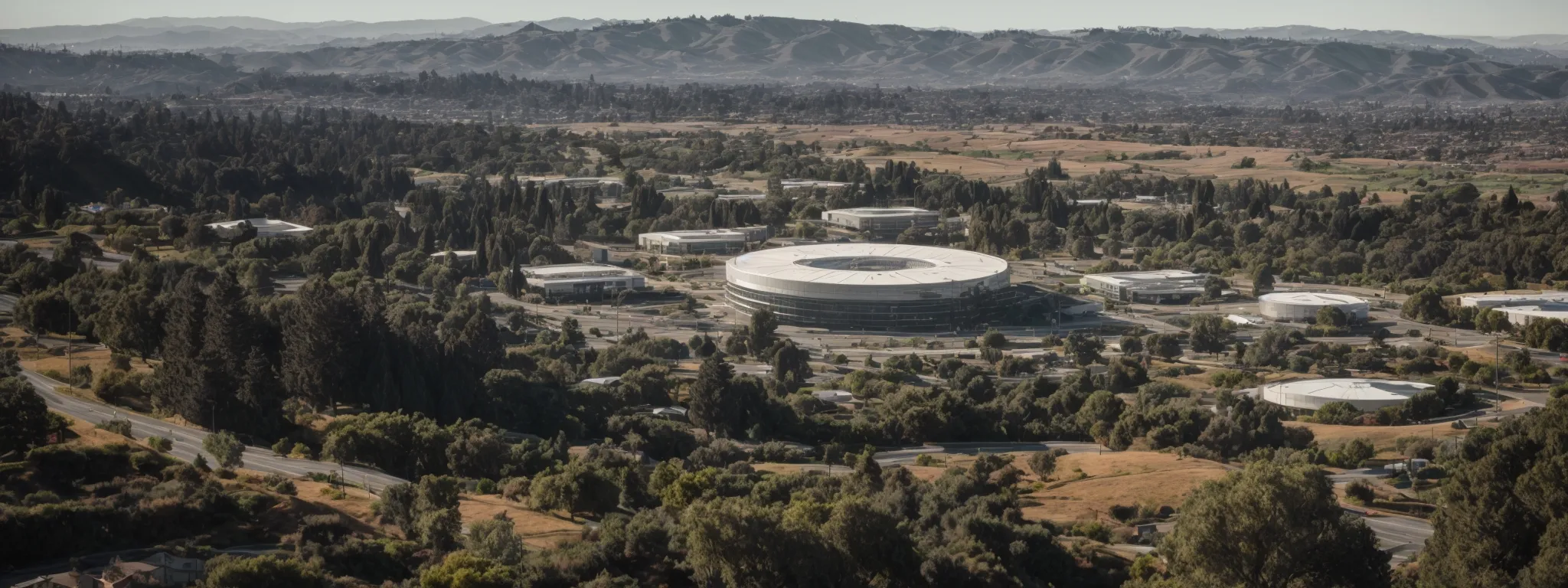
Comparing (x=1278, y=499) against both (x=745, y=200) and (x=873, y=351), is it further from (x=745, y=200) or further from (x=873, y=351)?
(x=745, y=200)

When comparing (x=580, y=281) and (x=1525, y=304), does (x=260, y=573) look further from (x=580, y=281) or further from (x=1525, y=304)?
(x=1525, y=304)

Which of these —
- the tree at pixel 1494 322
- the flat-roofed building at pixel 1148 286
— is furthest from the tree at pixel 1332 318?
the flat-roofed building at pixel 1148 286

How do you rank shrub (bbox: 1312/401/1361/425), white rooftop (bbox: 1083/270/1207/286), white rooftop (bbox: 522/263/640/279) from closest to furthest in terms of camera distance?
shrub (bbox: 1312/401/1361/425), white rooftop (bbox: 1083/270/1207/286), white rooftop (bbox: 522/263/640/279)

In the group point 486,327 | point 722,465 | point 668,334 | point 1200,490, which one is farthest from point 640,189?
point 1200,490

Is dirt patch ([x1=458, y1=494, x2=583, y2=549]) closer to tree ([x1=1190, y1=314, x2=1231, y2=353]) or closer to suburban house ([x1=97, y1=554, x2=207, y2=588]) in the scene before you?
suburban house ([x1=97, y1=554, x2=207, y2=588])

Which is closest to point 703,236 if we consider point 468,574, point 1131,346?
point 1131,346

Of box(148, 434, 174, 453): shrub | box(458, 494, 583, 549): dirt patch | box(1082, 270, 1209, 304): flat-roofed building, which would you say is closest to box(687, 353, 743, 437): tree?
box(458, 494, 583, 549): dirt patch
